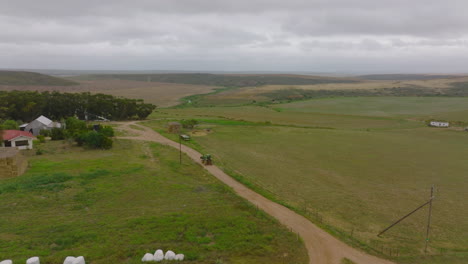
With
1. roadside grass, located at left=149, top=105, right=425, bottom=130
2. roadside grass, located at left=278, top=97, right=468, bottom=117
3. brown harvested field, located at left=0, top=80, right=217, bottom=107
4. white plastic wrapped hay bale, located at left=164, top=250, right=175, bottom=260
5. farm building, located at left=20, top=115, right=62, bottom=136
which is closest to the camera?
white plastic wrapped hay bale, located at left=164, top=250, right=175, bottom=260

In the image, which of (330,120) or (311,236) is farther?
(330,120)

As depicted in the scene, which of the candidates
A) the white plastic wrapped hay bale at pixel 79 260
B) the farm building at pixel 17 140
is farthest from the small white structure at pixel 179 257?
the farm building at pixel 17 140

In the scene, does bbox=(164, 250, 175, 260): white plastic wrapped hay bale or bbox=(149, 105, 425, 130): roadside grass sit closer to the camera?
bbox=(164, 250, 175, 260): white plastic wrapped hay bale

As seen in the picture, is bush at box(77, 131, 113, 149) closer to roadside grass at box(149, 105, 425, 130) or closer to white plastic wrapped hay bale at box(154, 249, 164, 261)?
white plastic wrapped hay bale at box(154, 249, 164, 261)

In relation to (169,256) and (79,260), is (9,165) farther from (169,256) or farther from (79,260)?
(169,256)

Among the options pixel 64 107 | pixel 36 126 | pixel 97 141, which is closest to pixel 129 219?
pixel 97 141

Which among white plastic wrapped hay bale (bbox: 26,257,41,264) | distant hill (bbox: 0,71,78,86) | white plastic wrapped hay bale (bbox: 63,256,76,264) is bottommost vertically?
white plastic wrapped hay bale (bbox: 63,256,76,264)

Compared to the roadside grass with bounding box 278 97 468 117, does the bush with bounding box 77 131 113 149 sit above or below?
below

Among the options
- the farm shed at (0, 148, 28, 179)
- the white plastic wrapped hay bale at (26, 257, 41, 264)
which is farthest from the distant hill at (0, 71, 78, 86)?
the white plastic wrapped hay bale at (26, 257, 41, 264)
